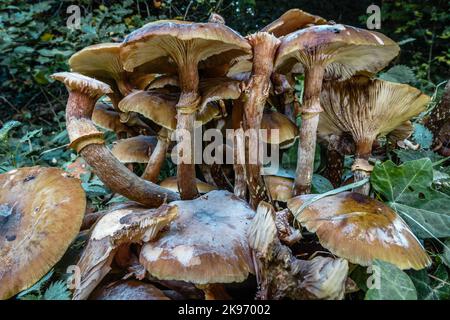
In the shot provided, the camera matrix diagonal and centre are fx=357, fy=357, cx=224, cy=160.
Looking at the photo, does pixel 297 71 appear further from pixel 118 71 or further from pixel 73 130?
pixel 73 130

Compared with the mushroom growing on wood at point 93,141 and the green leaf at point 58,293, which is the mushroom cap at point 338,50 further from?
the green leaf at point 58,293

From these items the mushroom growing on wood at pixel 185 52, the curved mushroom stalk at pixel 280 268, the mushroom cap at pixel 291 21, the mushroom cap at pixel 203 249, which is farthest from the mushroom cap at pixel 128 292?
the mushroom cap at pixel 291 21

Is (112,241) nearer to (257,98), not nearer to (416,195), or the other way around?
(257,98)

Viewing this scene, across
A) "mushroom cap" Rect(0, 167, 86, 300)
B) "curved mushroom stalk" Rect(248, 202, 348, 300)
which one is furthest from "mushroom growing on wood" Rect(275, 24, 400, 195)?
"mushroom cap" Rect(0, 167, 86, 300)

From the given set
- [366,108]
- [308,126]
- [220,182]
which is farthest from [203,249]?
[366,108]

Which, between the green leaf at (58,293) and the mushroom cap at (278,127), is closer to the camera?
the green leaf at (58,293)

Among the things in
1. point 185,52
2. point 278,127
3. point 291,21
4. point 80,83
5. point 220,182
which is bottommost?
point 220,182
